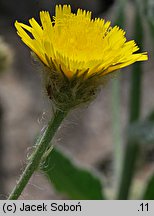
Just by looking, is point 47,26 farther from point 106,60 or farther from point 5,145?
point 5,145

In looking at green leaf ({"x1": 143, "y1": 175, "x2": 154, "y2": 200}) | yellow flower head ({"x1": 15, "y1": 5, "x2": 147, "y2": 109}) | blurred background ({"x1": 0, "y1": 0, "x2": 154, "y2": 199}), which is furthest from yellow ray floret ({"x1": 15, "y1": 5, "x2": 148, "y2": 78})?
blurred background ({"x1": 0, "y1": 0, "x2": 154, "y2": 199})

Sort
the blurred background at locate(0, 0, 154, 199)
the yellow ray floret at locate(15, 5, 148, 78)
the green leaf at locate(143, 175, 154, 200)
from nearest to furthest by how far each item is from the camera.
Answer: the yellow ray floret at locate(15, 5, 148, 78) < the green leaf at locate(143, 175, 154, 200) < the blurred background at locate(0, 0, 154, 199)

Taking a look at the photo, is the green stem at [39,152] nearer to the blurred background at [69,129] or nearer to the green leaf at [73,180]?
the green leaf at [73,180]

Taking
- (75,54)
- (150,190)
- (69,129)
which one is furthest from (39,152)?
(69,129)

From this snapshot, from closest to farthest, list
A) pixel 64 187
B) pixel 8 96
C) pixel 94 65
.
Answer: pixel 94 65
pixel 64 187
pixel 8 96

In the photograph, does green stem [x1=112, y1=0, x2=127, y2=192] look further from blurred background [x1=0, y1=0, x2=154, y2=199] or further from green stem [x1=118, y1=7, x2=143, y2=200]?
blurred background [x1=0, y1=0, x2=154, y2=199]

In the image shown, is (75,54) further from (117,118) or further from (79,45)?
(117,118)
